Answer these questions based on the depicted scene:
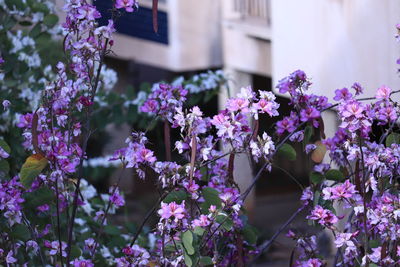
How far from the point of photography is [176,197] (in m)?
2.20

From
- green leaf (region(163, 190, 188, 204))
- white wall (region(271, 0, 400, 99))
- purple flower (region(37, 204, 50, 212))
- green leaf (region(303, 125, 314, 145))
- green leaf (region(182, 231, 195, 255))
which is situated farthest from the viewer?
white wall (region(271, 0, 400, 99))

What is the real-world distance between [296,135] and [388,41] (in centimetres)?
287

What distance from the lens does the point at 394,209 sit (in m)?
2.12

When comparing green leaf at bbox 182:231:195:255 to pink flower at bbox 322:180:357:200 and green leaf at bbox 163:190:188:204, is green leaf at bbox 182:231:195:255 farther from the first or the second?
pink flower at bbox 322:180:357:200

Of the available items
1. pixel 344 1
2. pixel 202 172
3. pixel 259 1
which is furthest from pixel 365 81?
pixel 259 1

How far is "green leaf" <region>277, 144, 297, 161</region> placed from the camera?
7.78 ft

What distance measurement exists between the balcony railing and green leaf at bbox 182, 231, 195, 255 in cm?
870

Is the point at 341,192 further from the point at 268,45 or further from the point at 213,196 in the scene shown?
the point at 268,45

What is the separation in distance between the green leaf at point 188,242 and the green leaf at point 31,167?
0.42 m

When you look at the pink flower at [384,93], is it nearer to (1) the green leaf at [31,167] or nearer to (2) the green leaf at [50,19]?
→ (1) the green leaf at [31,167]

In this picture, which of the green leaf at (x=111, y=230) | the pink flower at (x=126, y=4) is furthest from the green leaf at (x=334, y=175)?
the green leaf at (x=111, y=230)

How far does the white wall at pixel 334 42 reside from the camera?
200 inches

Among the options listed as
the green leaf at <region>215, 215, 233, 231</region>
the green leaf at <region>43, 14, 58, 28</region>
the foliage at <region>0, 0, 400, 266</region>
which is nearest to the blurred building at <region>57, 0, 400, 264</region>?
the foliage at <region>0, 0, 400, 266</region>

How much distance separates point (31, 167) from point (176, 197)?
14.8 inches
